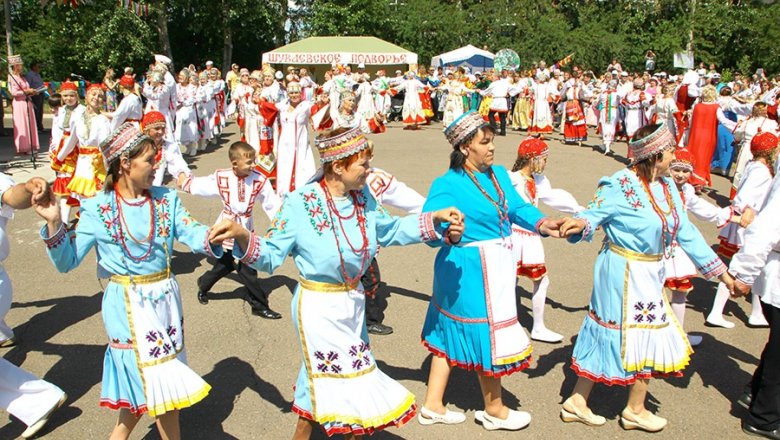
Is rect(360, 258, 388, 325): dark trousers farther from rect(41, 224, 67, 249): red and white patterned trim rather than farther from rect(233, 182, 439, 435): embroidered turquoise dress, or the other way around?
rect(41, 224, 67, 249): red and white patterned trim

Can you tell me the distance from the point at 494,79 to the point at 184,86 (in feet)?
31.0

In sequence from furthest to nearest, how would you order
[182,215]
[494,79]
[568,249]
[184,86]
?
[494,79] → [184,86] → [568,249] → [182,215]

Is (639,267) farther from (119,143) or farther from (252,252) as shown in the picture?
(119,143)

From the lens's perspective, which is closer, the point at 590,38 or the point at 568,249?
the point at 568,249

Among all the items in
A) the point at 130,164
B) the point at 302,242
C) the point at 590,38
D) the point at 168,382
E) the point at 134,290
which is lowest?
the point at 168,382

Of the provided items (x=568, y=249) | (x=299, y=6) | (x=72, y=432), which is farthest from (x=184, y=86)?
(x=299, y=6)

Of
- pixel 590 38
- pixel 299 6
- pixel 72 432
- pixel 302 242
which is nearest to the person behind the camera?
pixel 302 242

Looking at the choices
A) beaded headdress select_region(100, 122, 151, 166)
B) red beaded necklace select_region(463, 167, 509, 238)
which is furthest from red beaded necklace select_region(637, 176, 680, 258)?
beaded headdress select_region(100, 122, 151, 166)

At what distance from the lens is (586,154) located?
16859 mm

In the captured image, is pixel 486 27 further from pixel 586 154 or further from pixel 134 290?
pixel 134 290

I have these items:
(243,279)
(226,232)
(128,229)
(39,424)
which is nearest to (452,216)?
(226,232)

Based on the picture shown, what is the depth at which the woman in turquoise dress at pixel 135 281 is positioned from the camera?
339 cm

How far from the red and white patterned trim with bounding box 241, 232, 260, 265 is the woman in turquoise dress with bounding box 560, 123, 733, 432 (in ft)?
6.14

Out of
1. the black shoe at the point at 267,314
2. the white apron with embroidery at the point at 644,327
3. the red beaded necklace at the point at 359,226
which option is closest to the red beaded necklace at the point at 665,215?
the white apron with embroidery at the point at 644,327
